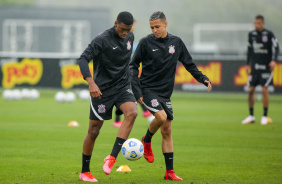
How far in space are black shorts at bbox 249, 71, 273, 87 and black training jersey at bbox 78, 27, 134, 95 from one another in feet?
25.9

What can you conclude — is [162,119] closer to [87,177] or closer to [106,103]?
[106,103]

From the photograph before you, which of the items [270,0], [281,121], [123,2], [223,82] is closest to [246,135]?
[281,121]

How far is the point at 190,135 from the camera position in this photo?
1288 cm

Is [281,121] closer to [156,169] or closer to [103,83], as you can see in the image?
[156,169]

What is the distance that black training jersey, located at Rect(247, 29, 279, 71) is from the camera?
15125 millimetres

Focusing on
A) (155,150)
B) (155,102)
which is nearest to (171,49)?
(155,102)

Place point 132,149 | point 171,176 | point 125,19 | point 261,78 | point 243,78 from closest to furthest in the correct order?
point 125,19 < point 132,149 < point 171,176 < point 261,78 < point 243,78

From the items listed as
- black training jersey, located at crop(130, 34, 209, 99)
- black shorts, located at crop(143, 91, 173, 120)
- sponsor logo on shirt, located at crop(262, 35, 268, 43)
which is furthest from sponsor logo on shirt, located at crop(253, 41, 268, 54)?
black shorts, located at crop(143, 91, 173, 120)

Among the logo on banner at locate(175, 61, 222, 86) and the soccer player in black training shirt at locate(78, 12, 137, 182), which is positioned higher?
the soccer player in black training shirt at locate(78, 12, 137, 182)

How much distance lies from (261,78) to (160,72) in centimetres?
761

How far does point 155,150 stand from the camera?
1061 centimetres

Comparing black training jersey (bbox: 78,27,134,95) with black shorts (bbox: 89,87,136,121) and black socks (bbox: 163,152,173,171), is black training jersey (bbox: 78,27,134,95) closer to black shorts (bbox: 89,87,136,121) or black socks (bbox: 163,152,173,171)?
black shorts (bbox: 89,87,136,121)

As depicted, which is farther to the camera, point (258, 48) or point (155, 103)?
point (258, 48)

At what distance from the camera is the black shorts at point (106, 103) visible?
25.0ft
